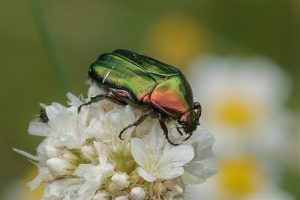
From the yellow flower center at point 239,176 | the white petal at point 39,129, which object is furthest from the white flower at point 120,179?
the yellow flower center at point 239,176

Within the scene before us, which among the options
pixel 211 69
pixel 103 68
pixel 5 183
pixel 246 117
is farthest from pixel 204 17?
pixel 103 68

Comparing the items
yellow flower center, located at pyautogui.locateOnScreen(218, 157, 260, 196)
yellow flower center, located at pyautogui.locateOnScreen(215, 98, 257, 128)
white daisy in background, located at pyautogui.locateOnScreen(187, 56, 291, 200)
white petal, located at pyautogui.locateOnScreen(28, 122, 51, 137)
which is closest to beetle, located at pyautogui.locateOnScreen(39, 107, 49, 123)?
white petal, located at pyautogui.locateOnScreen(28, 122, 51, 137)

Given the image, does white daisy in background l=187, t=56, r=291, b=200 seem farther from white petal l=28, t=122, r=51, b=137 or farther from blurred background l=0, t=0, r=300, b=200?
white petal l=28, t=122, r=51, b=137

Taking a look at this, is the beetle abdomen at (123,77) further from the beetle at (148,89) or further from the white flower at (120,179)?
the white flower at (120,179)

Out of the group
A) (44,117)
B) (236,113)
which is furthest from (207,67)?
(44,117)

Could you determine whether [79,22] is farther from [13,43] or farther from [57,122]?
[57,122]

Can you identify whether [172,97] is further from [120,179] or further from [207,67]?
[207,67]
